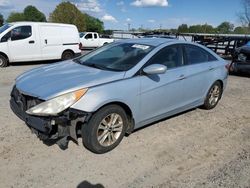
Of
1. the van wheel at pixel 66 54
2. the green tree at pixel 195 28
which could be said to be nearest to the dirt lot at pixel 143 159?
the van wheel at pixel 66 54

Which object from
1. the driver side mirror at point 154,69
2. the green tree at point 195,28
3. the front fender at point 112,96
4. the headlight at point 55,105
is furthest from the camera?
the green tree at point 195,28

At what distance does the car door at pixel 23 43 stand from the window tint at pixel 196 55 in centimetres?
829

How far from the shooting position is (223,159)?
399 centimetres

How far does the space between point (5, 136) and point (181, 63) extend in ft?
10.2

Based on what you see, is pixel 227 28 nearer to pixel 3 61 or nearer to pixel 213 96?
pixel 3 61

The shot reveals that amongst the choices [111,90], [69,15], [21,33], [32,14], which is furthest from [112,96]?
[32,14]

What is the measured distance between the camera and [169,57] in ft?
16.0

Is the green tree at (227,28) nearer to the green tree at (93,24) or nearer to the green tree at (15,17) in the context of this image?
the green tree at (93,24)

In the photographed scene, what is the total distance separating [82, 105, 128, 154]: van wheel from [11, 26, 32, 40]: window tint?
9.00 meters

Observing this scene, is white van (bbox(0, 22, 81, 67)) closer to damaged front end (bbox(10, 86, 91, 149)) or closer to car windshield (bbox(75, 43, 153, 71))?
car windshield (bbox(75, 43, 153, 71))

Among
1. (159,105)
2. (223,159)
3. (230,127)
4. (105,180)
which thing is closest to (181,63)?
(159,105)

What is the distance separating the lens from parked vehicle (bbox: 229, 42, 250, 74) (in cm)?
1038

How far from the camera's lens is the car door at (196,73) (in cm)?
515

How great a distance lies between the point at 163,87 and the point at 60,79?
1.61 meters
